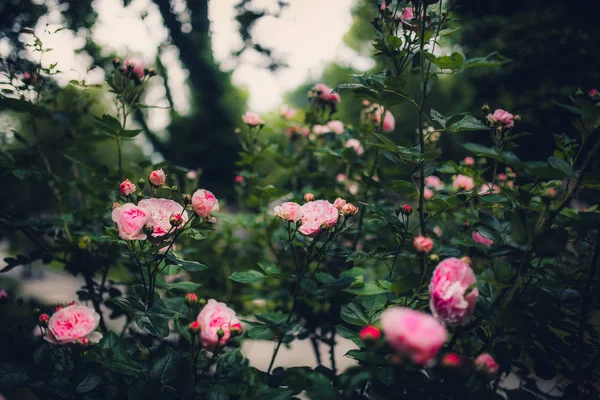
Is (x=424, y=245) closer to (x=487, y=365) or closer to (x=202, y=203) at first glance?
(x=487, y=365)

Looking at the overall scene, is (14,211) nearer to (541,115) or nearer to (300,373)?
(300,373)

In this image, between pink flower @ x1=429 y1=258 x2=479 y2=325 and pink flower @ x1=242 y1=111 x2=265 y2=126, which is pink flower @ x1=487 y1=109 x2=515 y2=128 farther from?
pink flower @ x1=242 y1=111 x2=265 y2=126

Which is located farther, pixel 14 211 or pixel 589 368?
pixel 14 211

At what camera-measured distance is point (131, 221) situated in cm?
96

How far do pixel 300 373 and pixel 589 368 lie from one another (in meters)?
0.91

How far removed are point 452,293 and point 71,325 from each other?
1.04 m

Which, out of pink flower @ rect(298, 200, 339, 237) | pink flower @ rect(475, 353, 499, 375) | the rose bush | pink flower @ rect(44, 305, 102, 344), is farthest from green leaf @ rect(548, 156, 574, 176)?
pink flower @ rect(44, 305, 102, 344)

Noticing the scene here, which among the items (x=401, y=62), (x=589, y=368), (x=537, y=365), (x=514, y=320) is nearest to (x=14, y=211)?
(x=401, y=62)

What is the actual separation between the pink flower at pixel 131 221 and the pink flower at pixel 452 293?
2.60 feet

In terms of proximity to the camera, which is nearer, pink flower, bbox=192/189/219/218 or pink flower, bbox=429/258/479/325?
pink flower, bbox=429/258/479/325

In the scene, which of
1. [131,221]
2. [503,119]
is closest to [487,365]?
[131,221]

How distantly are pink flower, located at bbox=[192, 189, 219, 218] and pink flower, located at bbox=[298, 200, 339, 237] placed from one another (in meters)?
0.31

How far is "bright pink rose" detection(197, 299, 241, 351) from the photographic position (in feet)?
2.99

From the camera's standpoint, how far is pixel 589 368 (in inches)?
42.4
